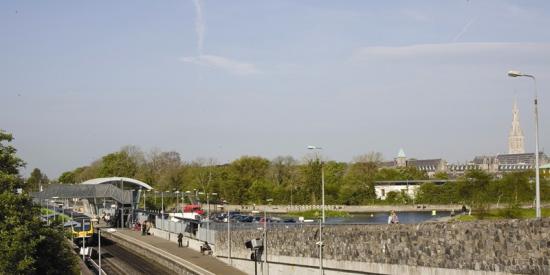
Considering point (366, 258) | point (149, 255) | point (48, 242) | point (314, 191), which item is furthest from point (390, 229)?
point (314, 191)

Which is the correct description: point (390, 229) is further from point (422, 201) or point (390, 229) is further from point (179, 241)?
point (422, 201)

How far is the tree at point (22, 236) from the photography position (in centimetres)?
3488

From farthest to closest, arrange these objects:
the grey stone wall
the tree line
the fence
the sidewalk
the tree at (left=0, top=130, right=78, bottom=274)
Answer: the tree line, the fence, the sidewalk, the tree at (left=0, top=130, right=78, bottom=274), the grey stone wall

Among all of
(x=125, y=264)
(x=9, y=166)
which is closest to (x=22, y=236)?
(x=9, y=166)

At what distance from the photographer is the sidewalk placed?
54094 millimetres

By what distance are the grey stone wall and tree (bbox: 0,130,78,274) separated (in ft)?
46.2

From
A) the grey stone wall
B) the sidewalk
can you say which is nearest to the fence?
the sidewalk

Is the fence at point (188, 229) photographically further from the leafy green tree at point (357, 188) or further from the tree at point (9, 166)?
the leafy green tree at point (357, 188)

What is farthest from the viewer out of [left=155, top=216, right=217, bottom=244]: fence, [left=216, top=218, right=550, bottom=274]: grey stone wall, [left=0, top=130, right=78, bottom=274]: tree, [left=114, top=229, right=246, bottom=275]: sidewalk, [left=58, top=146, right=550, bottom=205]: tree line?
[left=58, top=146, right=550, bottom=205]: tree line

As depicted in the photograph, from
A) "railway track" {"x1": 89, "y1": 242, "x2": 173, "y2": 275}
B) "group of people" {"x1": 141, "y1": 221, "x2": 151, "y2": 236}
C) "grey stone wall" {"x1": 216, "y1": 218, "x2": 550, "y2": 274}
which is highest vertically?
"grey stone wall" {"x1": 216, "y1": 218, "x2": 550, "y2": 274}

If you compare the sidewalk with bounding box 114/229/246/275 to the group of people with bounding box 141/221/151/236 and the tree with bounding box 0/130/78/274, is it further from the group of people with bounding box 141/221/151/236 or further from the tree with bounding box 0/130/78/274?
the tree with bounding box 0/130/78/274

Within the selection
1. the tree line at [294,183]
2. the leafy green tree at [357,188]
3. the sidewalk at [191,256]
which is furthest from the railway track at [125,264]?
the leafy green tree at [357,188]

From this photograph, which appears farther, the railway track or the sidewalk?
the railway track

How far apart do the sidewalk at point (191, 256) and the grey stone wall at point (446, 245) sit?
11.1 meters
